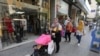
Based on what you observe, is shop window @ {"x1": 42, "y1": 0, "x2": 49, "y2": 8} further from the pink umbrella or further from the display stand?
the pink umbrella

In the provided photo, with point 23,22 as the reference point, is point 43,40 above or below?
below

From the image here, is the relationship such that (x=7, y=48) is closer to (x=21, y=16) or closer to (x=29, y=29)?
(x=21, y=16)

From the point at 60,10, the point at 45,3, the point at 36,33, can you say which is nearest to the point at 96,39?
the point at 36,33

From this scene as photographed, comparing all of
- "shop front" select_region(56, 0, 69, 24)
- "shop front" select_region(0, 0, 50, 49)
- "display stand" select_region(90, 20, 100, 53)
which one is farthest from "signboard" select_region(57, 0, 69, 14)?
"display stand" select_region(90, 20, 100, 53)

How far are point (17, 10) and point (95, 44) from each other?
5116 millimetres

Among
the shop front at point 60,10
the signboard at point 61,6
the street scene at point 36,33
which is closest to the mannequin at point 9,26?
the street scene at point 36,33

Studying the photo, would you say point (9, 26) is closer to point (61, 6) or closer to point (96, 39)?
point (96, 39)

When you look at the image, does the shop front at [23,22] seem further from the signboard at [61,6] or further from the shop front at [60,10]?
the signboard at [61,6]

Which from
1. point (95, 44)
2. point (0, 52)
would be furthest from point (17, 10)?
point (95, 44)

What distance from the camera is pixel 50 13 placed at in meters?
18.4

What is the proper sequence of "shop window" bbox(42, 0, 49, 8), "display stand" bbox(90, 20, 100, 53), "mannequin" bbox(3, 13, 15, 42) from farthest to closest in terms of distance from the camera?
"shop window" bbox(42, 0, 49, 8)
"mannequin" bbox(3, 13, 15, 42)
"display stand" bbox(90, 20, 100, 53)

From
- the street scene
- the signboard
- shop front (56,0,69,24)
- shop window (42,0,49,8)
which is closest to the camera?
the street scene

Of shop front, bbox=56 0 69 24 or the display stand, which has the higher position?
shop front, bbox=56 0 69 24

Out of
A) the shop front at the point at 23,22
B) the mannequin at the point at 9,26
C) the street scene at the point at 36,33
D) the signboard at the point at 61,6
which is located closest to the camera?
the street scene at the point at 36,33
